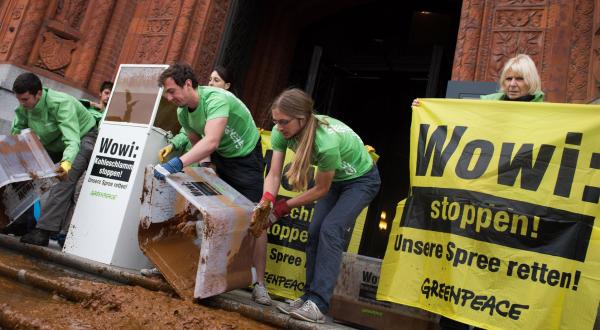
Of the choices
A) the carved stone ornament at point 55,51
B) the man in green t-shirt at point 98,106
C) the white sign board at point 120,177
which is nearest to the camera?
the white sign board at point 120,177

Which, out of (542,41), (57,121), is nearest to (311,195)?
(57,121)

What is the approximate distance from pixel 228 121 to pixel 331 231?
1.13 metres

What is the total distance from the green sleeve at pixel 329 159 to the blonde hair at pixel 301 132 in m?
0.07

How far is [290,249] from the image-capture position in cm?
396

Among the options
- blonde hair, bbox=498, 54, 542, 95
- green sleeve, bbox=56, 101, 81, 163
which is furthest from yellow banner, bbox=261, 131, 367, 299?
green sleeve, bbox=56, 101, 81, 163

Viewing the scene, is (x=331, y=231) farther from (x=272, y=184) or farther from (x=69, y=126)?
(x=69, y=126)

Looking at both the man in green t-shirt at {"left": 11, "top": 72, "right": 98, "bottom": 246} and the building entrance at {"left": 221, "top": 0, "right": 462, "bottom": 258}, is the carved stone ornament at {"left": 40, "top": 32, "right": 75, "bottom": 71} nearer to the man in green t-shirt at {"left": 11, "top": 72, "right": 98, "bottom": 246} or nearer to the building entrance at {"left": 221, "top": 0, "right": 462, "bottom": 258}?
the building entrance at {"left": 221, "top": 0, "right": 462, "bottom": 258}

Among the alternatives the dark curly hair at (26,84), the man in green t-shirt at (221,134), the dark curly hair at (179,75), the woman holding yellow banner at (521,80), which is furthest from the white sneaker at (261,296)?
the dark curly hair at (26,84)

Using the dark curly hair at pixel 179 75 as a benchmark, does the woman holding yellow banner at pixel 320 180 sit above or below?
below

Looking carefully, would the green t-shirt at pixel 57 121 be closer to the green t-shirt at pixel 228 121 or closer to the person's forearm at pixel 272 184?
the green t-shirt at pixel 228 121

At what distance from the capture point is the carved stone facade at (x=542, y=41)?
439 centimetres

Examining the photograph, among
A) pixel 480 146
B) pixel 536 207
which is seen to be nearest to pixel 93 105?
pixel 480 146

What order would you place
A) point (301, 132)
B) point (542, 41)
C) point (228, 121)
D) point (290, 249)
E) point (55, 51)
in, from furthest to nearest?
point (55, 51)
point (542, 41)
point (290, 249)
point (228, 121)
point (301, 132)

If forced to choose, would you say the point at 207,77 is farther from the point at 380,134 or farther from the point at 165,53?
the point at 380,134
